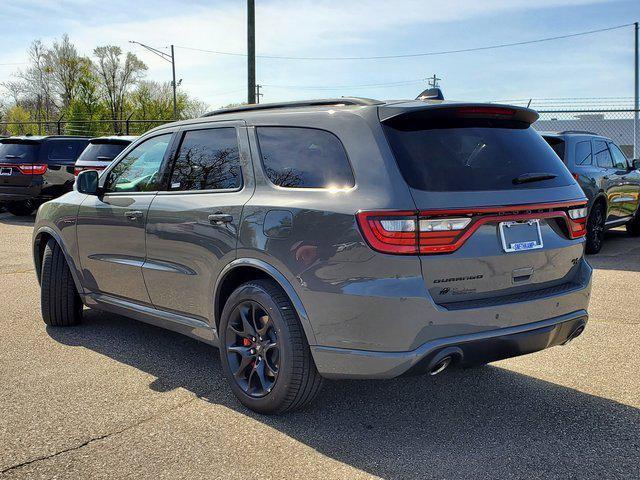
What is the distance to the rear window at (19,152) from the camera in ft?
49.0

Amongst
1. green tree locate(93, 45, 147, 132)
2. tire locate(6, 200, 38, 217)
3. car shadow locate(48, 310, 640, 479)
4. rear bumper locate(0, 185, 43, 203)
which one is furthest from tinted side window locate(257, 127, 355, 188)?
green tree locate(93, 45, 147, 132)

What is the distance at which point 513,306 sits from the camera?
11.2 ft

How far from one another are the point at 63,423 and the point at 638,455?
2.97 meters

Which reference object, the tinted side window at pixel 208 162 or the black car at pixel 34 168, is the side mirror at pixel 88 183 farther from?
the black car at pixel 34 168

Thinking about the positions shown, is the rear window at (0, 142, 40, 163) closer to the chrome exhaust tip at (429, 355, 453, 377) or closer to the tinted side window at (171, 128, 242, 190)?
the tinted side window at (171, 128, 242, 190)

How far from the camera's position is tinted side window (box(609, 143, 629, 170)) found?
10797 mm

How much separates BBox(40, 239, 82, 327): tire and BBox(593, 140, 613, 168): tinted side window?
775cm

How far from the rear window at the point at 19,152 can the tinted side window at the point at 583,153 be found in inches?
441

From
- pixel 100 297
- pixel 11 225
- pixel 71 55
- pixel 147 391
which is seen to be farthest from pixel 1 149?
pixel 71 55

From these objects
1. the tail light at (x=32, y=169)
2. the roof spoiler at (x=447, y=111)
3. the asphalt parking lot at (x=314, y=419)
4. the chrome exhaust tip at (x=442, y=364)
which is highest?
the roof spoiler at (x=447, y=111)

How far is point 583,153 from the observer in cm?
983

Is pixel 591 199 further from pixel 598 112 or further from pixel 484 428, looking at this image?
pixel 598 112

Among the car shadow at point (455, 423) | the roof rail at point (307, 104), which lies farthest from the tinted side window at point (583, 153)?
the roof rail at point (307, 104)

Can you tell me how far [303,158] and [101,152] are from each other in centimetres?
1161
